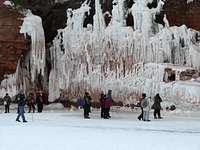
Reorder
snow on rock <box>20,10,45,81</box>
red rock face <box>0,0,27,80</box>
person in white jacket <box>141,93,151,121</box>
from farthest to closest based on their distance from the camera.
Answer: snow on rock <box>20,10,45,81</box>, red rock face <box>0,0,27,80</box>, person in white jacket <box>141,93,151,121</box>

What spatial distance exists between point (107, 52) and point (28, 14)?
545 centimetres

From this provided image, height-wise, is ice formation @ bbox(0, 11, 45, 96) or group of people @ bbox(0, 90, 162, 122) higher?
ice formation @ bbox(0, 11, 45, 96)

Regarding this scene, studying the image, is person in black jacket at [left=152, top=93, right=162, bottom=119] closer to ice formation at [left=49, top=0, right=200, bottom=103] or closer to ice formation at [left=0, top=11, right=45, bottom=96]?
ice formation at [left=49, top=0, right=200, bottom=103]

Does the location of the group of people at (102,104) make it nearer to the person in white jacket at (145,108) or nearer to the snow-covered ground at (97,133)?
the person in white jacket at (145,108)

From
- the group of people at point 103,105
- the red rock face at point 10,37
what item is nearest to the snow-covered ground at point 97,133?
the group of people at point 103,105

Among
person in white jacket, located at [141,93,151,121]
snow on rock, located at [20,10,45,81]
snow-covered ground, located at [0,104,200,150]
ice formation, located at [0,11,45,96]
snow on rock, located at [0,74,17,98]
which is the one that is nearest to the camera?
snow-covered ground, located at [0,104,200,150]

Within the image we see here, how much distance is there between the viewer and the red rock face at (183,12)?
1252 inches

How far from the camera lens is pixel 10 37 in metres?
32.7

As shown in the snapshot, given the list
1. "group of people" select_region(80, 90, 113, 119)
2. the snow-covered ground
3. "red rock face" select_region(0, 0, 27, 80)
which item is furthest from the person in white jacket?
"red rock face" select_region(0, 0, 27, 80)

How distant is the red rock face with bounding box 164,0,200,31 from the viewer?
104 ft

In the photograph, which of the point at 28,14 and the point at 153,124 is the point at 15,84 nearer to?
the point at 28,14

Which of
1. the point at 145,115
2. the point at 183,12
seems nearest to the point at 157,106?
the point at 145,115

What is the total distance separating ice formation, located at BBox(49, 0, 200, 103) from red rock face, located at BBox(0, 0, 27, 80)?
265 centimetres

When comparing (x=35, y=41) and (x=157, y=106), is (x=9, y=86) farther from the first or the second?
(x=157, y=106)
